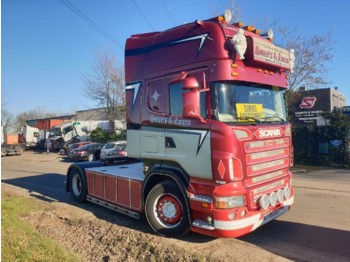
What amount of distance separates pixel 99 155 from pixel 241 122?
6779 millimetres

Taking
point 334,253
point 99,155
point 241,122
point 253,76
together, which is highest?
point 253,76

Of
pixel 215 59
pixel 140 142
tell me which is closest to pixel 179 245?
pixel 140 142

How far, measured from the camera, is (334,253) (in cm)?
516

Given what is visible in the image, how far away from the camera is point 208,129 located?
17.1 feet

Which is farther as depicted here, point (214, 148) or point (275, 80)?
point (275, 80)

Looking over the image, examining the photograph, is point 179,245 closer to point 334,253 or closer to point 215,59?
point 334,253

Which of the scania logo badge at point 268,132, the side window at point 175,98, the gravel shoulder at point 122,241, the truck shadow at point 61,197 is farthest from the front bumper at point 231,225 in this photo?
the side window at point 175,98

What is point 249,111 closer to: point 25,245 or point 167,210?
point 167,210

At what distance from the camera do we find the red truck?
202 inches

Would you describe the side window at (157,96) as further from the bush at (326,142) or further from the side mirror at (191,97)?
the bush at (326,142)

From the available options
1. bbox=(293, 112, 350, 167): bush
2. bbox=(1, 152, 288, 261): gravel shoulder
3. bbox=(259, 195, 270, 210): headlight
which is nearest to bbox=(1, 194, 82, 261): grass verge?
bbox=(1, 152, 288, 261): gravel shoulder

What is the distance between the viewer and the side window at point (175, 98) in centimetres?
574

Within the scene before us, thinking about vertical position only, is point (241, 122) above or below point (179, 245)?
above

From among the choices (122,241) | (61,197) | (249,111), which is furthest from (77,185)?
(249,111)
